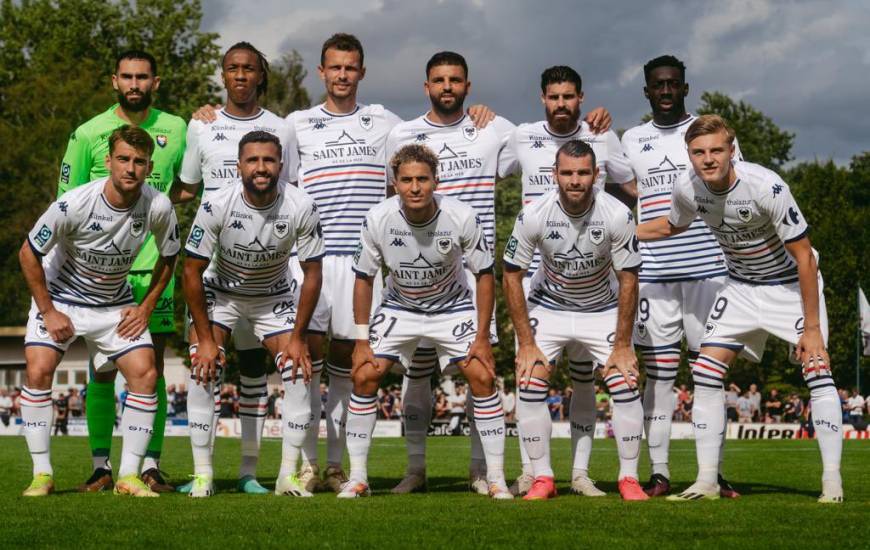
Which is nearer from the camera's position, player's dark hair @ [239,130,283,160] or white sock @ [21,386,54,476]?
player's dark hair @ [239,130,283,160]

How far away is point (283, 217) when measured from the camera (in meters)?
10.1

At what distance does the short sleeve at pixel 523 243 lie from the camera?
32.6ft

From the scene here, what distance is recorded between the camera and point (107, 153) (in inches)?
441

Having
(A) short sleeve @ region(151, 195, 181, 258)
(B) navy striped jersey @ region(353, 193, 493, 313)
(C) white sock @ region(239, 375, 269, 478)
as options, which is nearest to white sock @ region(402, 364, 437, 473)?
(B) navy striped jersey @ region(353, 193, 493, 313)

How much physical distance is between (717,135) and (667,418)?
269 centimetres

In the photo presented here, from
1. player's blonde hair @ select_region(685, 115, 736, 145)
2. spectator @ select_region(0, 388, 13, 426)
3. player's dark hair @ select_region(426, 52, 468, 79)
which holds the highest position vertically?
player's dark hair @ select_region(426, 52, 468, 79)

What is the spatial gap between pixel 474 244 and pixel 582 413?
1.91m

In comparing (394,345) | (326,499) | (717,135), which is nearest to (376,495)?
(326,499)

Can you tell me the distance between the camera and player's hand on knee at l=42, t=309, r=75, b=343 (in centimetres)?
997

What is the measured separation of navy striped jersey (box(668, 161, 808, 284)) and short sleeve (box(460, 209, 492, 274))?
1623 mm

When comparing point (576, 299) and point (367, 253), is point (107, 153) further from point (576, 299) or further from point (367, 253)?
point (576, 299)

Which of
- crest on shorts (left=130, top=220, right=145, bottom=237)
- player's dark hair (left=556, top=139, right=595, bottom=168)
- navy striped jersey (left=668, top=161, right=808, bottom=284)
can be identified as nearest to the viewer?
navy striped jersey (left=668, top=161, right=808, bottom=284)

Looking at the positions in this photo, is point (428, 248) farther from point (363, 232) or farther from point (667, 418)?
point (667, 418)

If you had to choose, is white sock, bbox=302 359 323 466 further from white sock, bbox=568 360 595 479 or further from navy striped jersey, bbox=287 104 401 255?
white sock, bbox=568 360 595 479
